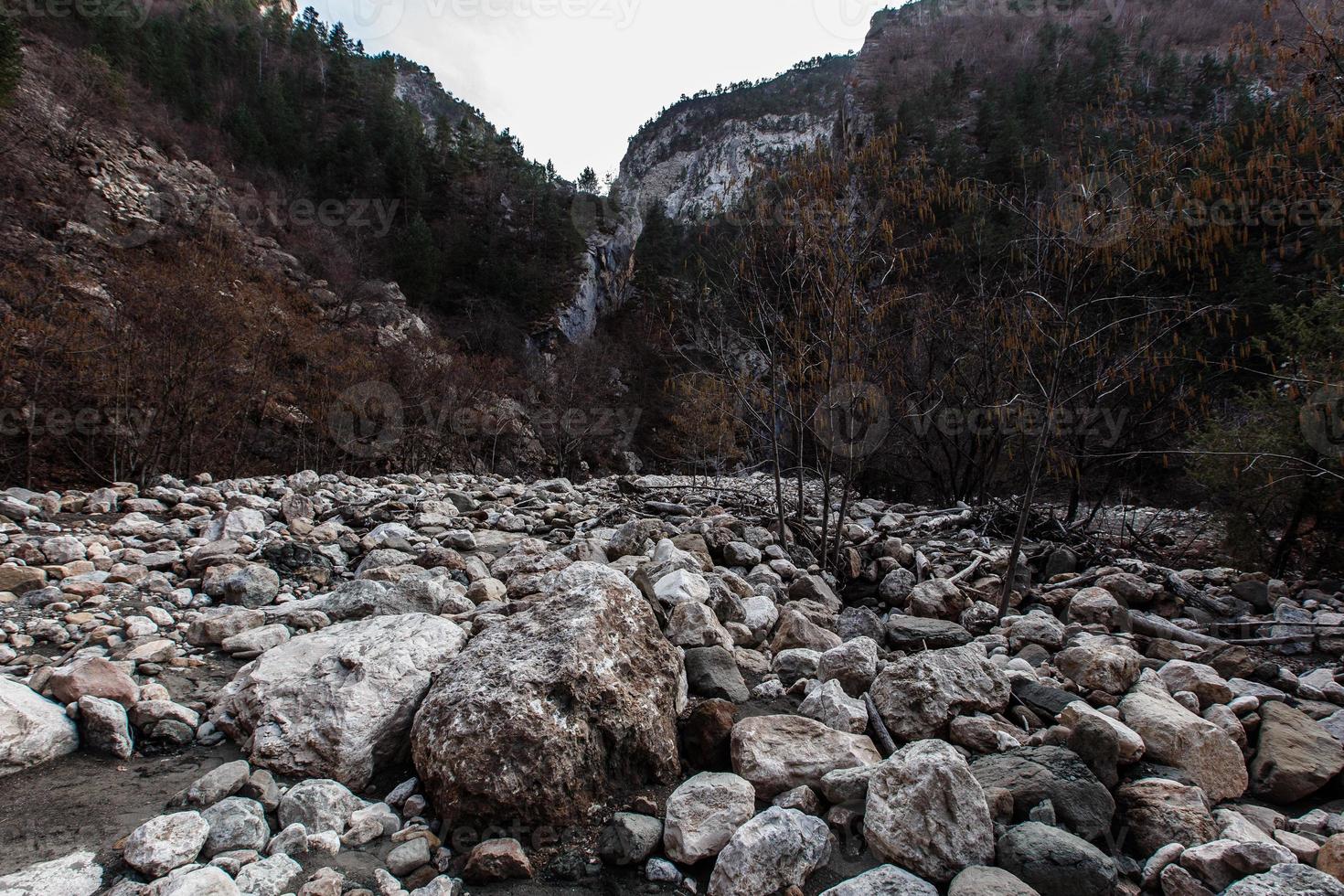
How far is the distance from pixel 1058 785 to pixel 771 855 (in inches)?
37.4

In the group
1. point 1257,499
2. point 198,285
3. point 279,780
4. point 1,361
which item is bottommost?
point 279,780

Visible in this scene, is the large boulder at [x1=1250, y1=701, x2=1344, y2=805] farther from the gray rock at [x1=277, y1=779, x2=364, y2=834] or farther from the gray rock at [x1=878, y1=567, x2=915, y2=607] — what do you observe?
the gray rock at [x1=277, y1=779, x2=364, y2=834]

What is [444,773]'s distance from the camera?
6.43ft

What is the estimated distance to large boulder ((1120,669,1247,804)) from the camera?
208 centimetres

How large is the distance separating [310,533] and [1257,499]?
8411mm

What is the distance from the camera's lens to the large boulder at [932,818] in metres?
1.67

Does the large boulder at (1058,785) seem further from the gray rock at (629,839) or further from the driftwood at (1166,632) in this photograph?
the driftwood at (1166,632)

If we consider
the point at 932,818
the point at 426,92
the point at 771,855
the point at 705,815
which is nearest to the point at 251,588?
the point at 705,815

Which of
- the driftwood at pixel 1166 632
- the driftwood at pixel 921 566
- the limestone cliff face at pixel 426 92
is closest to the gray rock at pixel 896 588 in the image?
the driftwood at pixel 921 566

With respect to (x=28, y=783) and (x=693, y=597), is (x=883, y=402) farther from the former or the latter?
(x=28, y=783)

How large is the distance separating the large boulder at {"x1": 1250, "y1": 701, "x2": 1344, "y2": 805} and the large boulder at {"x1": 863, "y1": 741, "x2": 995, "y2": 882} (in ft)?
3.86

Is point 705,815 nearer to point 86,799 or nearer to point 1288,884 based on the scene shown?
point 1288,884

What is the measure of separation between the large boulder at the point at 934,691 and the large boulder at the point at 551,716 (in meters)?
0.86

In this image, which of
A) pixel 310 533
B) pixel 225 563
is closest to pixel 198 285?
pixel 310 533
